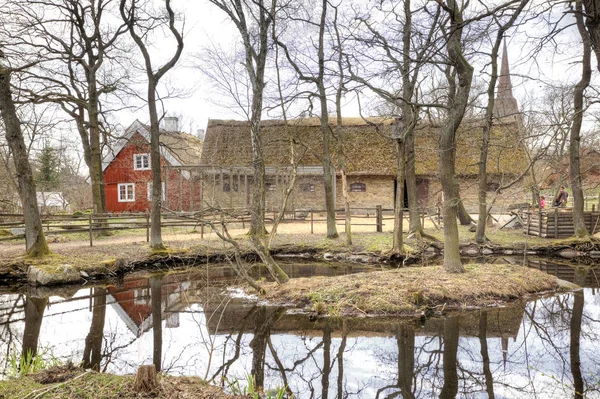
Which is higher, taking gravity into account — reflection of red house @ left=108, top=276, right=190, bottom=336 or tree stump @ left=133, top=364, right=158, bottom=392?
tree stump @ left=133, top=364, right=158, bottom=392

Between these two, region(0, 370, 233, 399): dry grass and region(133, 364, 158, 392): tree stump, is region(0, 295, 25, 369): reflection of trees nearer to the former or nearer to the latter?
region(0, 370, 233, 399): dry grass

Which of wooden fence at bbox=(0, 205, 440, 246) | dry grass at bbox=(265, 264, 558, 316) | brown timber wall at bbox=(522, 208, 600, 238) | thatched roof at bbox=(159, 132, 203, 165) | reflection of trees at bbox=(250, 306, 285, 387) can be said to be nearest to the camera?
reflection of trees at bbox=(250, 306, 285, 387)

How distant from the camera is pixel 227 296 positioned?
988 cm

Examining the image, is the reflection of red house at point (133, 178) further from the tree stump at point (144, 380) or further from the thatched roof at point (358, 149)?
the tree stump at point (144, 380)

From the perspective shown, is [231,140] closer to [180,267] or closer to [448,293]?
[180,267]

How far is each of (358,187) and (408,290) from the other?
17474 mm

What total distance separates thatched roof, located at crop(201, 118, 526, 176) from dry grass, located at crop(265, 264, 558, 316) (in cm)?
1518

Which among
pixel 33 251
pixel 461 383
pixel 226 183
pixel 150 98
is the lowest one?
pixel 461 383

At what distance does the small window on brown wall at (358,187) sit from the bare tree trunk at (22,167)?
17.6 m

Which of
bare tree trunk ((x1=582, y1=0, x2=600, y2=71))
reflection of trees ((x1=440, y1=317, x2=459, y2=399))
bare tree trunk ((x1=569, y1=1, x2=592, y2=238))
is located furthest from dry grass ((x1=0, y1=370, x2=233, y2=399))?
bare tree trunk ((x1=569, y1=1, x2=592, y2=238))

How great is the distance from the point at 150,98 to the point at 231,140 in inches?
580

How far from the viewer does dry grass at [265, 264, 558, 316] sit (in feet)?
27.7

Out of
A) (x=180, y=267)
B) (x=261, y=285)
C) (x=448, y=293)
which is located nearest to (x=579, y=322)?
(x=448, y=293)

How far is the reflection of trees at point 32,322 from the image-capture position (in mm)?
6865
